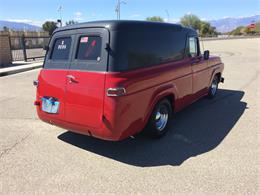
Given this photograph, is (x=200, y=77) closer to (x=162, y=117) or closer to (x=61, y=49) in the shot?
(x=162, y=117)

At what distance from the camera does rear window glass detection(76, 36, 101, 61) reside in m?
3.53

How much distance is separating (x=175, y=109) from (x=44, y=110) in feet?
7.95

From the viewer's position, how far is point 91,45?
12.0ft

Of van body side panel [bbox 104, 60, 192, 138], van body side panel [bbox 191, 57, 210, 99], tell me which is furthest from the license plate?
van body side panel [bbox 191, 57, 210, 99]

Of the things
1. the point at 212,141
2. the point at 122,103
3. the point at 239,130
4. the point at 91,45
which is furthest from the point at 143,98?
the point at 239,130

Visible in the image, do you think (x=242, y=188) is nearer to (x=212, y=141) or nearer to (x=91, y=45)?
(x=212, y=141)

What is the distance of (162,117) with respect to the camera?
4.53m

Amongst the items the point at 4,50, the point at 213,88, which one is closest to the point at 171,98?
the point at 213,88

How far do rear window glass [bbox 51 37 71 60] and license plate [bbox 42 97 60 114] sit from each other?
2.32 ft

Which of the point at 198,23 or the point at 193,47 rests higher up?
the point at 198,23

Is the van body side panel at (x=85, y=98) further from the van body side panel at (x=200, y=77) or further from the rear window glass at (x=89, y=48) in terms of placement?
the van body side panel at (x=200, y=77)

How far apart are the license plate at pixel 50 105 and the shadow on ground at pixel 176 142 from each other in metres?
0.71

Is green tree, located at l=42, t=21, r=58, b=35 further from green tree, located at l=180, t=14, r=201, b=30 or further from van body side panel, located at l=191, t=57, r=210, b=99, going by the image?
van body side panel, located at l=191, t=57, r=210, b=99

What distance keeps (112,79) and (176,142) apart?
1.77 meters
